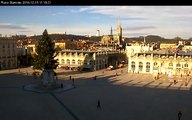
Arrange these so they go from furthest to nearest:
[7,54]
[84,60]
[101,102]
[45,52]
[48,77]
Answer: [7,54]
[84,60]
[48,77]
[45,52]
[101,102]

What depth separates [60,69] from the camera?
7206 centimetres

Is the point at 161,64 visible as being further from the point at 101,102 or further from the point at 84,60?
the point at 101,102

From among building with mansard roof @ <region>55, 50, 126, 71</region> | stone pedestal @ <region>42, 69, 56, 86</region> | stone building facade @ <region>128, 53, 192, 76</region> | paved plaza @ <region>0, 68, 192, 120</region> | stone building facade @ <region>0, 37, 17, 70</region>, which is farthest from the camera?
stone building facade @ <region>0, 37, 17, 70</region>

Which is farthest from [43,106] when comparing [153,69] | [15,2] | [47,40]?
[153,69]

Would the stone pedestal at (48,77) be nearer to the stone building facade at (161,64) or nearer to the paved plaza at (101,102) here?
the paved plaza at (101,102)

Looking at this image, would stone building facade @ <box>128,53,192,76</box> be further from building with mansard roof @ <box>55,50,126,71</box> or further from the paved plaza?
the paved plaza

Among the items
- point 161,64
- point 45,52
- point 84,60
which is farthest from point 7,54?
point 161,64

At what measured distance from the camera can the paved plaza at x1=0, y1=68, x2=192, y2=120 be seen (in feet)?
88.1

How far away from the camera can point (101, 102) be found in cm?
3309

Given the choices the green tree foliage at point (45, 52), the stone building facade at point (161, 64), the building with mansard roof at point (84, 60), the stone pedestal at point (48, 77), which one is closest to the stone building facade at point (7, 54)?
the building with mansard roof at point (84, 60)

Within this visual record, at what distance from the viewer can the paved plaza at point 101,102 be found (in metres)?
26.9

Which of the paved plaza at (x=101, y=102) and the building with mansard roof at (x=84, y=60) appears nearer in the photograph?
the paved plaza at (x=101, y=102)

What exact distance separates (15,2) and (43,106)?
26429mm

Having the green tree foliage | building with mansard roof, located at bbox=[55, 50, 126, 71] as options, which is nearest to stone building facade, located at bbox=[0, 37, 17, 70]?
building with mansard roof, located at bbox=[55, 50, 126, 71]
